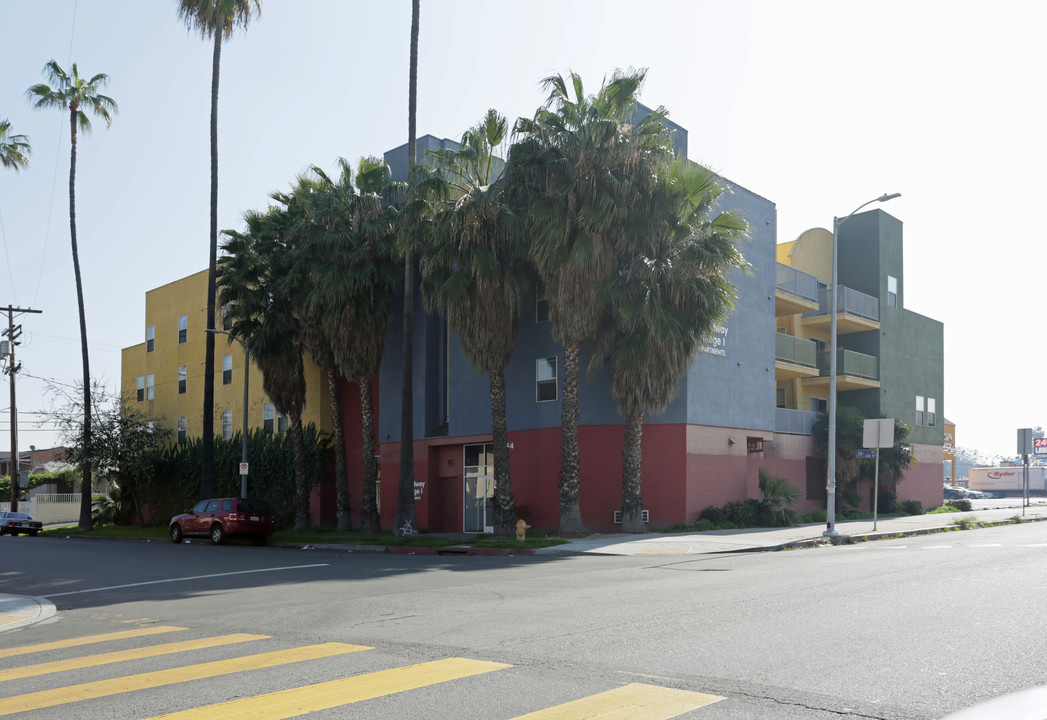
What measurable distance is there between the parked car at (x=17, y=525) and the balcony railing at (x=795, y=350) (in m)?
36.9

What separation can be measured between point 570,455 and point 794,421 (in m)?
11.9

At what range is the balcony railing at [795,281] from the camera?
35094 millimetres

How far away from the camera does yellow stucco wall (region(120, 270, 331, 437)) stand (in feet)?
127

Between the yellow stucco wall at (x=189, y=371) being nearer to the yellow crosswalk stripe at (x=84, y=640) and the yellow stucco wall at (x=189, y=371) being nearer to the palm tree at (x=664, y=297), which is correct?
the palm tree at (x=664, y=297)

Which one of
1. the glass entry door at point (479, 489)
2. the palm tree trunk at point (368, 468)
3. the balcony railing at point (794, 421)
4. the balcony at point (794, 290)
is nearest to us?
the glass entry door at point (479, 489)

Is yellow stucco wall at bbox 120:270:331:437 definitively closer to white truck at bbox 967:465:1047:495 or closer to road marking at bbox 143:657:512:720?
road marking at bbox 143:657:512:720

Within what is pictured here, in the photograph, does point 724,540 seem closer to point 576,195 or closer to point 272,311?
point 576,195

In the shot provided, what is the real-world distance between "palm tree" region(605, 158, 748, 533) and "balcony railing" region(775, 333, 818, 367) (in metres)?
8.48

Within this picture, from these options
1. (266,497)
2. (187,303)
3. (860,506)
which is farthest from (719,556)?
(187,303)

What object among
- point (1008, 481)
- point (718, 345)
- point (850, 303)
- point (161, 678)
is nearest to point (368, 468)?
point (718, 345)

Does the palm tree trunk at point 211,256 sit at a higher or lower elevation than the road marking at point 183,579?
higher

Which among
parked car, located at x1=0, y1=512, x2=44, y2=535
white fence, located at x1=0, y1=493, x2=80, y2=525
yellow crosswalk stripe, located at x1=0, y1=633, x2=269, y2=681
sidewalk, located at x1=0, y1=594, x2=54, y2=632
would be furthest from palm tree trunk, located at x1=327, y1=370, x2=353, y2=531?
white fence, located at x1=0, y1=493, x2=80, y2=525

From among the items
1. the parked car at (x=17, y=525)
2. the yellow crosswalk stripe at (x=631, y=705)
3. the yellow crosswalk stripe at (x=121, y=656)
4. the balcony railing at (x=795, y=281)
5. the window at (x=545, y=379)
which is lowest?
the parked car at (x=17, y=525)

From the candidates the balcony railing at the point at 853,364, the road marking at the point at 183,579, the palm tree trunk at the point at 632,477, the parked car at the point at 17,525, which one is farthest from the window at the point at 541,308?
the parked car at the point at 17,525
